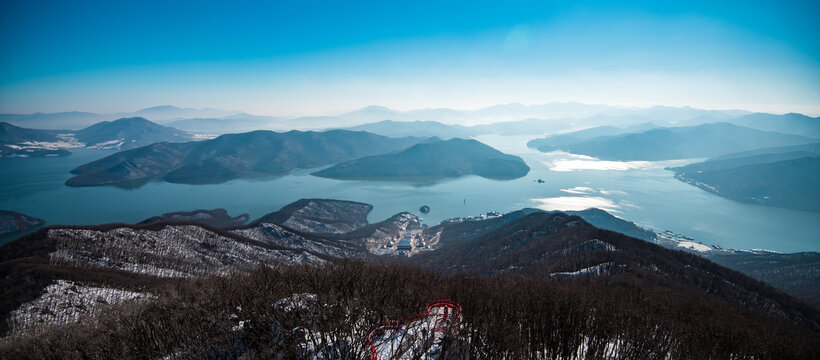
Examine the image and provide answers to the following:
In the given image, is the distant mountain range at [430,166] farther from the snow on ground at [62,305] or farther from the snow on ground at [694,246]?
the snow on ground at [62,305]

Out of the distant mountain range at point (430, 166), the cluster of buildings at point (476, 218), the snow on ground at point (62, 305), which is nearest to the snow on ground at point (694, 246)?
the cluster of buildings at point (476, 218)

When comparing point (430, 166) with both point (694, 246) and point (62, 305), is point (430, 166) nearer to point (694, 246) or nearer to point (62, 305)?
point (694, 246)

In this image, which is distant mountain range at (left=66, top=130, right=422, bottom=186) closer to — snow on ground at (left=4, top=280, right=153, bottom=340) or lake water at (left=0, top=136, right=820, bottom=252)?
lake water at (left=0, top=136, right=820, bottom=252)

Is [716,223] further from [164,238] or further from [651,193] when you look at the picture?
[164,238]

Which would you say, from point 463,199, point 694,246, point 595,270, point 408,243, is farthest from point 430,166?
point 595,270

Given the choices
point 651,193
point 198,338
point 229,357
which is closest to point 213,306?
point 198,338

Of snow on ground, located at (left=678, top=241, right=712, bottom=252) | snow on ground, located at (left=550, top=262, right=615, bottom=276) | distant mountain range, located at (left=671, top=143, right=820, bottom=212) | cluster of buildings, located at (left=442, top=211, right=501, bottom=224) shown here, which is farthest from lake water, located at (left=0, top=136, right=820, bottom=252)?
snow on ground, located at (left=550, top=262, right=615, bottom=276)

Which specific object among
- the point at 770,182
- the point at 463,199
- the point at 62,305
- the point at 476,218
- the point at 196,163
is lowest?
the point at 476,218
